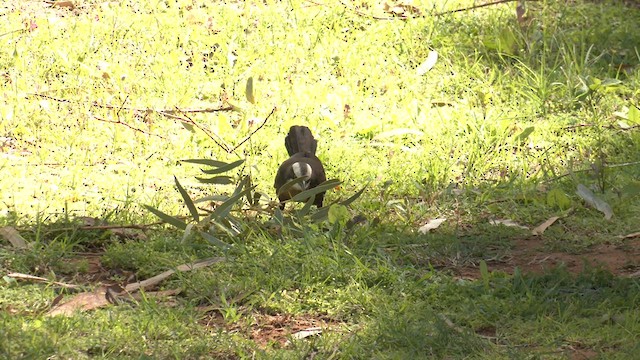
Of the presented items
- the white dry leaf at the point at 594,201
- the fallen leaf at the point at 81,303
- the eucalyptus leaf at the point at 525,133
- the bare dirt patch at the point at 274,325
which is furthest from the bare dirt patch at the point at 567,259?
the fallen leaf at the point at 81,303

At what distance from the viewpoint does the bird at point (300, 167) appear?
5564mm

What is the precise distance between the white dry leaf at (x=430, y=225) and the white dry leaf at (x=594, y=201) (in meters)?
0.74

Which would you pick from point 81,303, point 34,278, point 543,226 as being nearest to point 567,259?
point 543,226

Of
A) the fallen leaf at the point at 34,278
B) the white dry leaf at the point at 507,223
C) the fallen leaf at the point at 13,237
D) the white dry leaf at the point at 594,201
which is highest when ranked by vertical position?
the fallen leaf at the point at 13,237

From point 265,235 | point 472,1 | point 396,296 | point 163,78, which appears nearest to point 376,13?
point 472,1

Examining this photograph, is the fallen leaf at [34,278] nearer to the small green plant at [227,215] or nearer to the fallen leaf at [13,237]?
the fallen leaf at [13,237]

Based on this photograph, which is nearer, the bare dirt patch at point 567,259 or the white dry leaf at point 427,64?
the bare dirt patch at point 567,259

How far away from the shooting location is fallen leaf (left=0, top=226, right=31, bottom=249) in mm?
4699

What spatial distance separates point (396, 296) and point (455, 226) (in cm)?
125

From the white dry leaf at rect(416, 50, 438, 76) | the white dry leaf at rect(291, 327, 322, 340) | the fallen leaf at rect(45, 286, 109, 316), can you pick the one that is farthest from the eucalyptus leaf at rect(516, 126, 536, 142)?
the fallen leaf at rect(45, 286, 109, 316)

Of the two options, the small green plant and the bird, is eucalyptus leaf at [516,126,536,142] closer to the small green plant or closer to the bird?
the bird

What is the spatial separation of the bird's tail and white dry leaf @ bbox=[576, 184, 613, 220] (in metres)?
1.52

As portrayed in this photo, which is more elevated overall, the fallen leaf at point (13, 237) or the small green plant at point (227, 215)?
the fallen leaf at point (13, 237)

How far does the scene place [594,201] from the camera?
5379 millimetres
